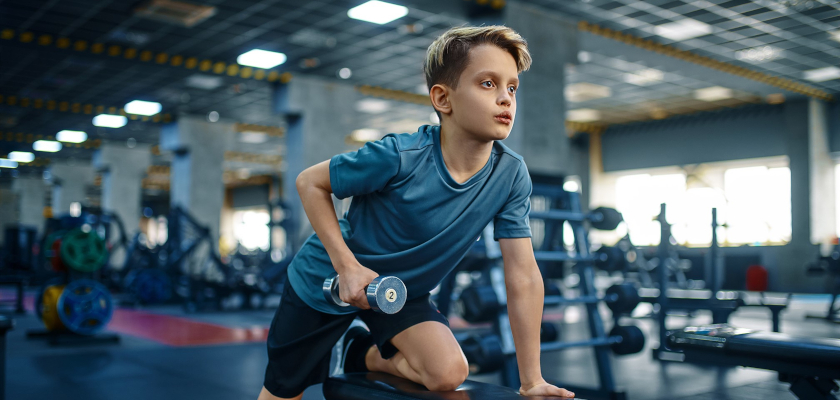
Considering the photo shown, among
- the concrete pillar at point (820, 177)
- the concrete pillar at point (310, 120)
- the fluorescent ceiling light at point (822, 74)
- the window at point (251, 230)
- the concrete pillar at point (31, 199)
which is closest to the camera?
the fluorescent ceiling light at point (822, 74)

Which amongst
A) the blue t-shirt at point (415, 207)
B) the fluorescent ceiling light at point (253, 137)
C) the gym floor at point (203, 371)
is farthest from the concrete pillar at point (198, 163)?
the blue t-shirt at point (415, 207)

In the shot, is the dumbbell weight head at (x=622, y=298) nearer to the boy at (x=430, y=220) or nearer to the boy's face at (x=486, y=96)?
the boy at (x=430, y=220)

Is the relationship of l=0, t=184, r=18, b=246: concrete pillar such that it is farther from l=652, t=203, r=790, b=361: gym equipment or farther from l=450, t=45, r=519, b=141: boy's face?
l=450, t=45, r=519, b=141: boy's face

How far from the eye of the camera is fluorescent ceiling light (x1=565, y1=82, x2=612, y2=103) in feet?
40.2

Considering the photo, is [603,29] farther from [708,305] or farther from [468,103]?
[468,103]

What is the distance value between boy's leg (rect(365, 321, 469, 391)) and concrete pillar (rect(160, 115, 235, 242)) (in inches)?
522

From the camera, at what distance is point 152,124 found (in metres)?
15.3

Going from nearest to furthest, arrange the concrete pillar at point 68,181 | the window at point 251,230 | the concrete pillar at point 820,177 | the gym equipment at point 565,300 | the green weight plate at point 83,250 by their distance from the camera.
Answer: the gym equipment at point 565,300 < the green weight plate at point 83,250 < the concrete pillar at point 820,177 < the concrete pillar at point 68,181 < the window at point 251,230

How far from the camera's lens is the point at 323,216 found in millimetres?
1452

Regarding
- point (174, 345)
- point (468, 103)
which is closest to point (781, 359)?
point (468, 103)

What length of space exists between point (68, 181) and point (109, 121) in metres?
7.14

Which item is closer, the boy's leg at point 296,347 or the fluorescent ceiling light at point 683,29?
the boy's leg at point 296,347

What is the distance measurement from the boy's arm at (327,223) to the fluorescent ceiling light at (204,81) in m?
10.7

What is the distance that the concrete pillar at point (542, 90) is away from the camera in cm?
777
